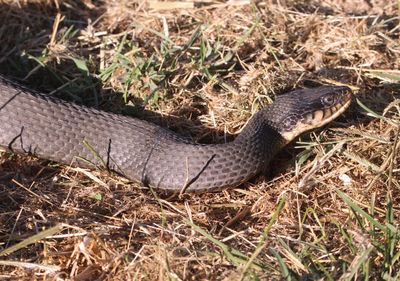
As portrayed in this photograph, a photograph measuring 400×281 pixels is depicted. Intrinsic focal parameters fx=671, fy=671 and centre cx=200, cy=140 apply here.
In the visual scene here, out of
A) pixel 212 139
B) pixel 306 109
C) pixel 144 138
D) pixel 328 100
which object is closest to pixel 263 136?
pixel 306 109

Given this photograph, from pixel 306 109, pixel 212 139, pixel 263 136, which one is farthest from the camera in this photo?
pixel 212 139

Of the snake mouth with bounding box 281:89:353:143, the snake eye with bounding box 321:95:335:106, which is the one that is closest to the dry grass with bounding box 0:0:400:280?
the snake mouth with bounding box 281:89:353:143

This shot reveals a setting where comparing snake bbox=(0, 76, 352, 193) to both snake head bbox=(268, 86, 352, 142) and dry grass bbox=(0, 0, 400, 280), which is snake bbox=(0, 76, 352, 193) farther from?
dry grass bbox=(0, 0, 400, 280)

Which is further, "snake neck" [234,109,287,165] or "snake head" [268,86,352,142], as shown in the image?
"snake head" [268,86,352,142]

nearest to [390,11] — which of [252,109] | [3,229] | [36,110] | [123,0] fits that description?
[252,109]

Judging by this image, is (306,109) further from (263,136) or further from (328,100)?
(263,136)

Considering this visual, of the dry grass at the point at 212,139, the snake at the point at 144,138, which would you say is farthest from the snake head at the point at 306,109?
the dry grass at the point at 212,139
